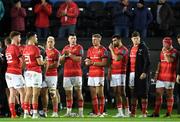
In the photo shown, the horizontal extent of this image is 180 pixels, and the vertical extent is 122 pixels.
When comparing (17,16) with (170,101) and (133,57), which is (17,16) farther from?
(170,101)

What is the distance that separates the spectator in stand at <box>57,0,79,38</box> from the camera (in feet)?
77.2

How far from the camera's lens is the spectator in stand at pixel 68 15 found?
23516 mm

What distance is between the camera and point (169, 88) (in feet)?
64.2

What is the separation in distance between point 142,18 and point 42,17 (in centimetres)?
325

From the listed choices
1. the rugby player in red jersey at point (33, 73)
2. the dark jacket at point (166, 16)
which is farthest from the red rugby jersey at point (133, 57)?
the dark jacket at point (166, 16)

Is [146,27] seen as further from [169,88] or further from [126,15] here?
[169,88]

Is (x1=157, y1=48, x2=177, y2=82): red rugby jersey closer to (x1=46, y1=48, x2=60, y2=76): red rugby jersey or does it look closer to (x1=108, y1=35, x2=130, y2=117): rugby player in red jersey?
(x1=108, y1=35, x2=130, y2=117): rugby player in red jersey

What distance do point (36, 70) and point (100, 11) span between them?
747 cm

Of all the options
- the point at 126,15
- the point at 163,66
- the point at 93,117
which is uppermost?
the point at 126,15

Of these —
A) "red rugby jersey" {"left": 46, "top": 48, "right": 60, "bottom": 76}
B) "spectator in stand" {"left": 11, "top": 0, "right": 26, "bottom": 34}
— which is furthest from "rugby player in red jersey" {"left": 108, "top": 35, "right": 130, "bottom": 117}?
"spectator in stand" {"left": 11, "top": 0, "right": 26, "bottom": 34}

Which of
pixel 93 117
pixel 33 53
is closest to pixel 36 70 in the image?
pixel 33 53

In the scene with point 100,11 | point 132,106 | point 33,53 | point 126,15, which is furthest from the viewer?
point 100,11

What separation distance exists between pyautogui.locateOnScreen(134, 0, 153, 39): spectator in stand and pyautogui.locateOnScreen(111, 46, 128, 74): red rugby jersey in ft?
14.0

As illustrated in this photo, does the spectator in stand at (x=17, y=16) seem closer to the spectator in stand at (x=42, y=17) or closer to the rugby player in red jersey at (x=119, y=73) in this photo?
the spectator in stand at (x=42, y=17)
